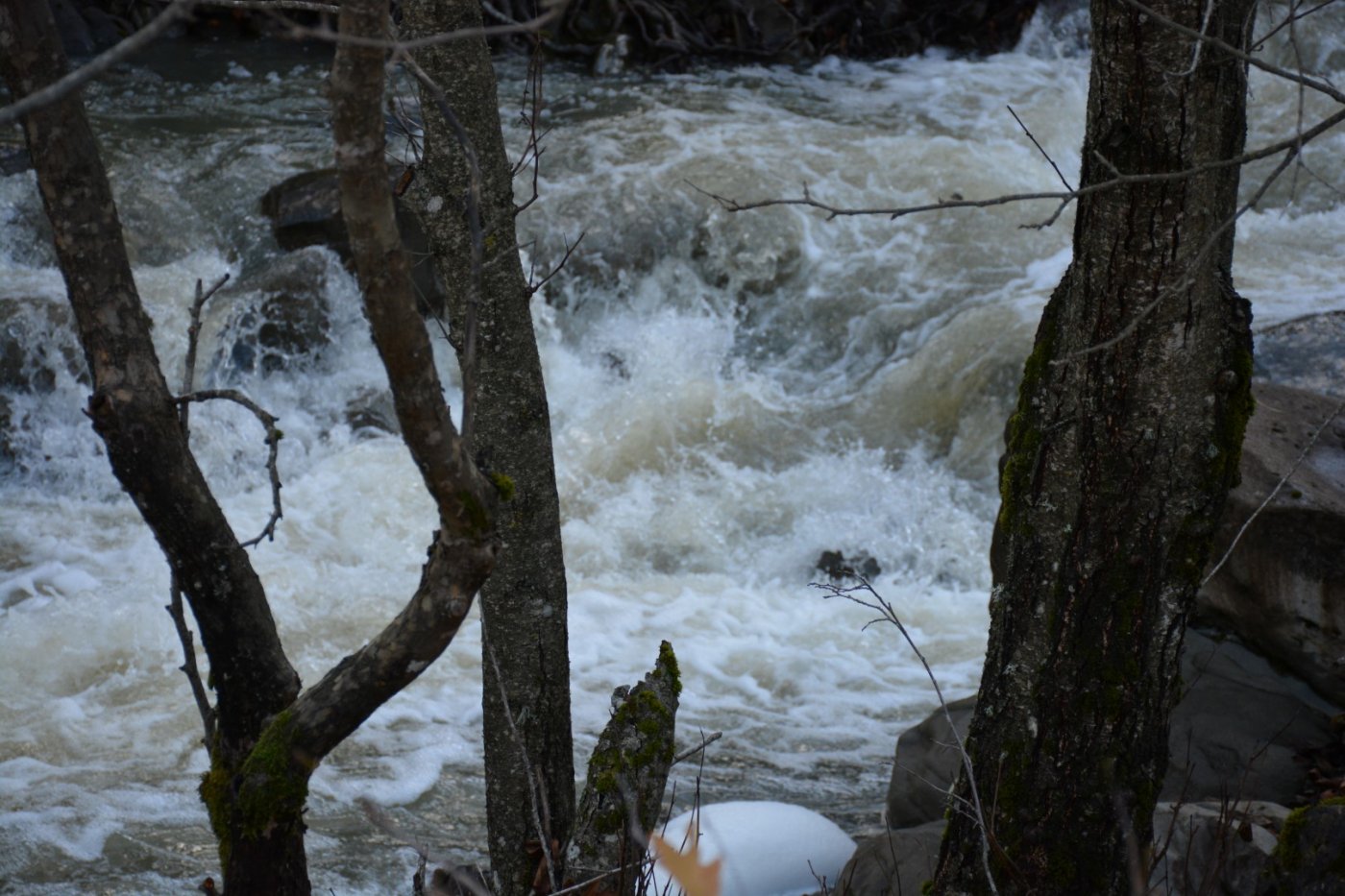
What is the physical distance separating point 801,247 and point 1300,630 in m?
5.68

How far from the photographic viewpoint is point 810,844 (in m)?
3.99

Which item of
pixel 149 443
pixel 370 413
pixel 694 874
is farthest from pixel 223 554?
pixel 370 413

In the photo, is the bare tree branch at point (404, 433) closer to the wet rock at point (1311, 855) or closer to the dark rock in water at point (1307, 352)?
the wet rock at point (1311, 855)

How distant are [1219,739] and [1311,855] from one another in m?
1.56

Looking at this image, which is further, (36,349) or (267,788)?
(36,349)

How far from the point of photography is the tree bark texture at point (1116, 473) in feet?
8.09

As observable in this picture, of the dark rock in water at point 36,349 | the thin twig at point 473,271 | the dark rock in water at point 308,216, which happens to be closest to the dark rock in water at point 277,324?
the dark rock in water at point 308,216

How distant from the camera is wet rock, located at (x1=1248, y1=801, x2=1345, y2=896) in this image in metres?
2.77

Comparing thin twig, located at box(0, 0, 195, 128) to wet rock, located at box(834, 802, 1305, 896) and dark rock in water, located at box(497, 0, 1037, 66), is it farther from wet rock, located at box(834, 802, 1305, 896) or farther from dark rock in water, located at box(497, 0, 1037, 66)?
dark rock in water, located at box(497, 0, 1037, 66)

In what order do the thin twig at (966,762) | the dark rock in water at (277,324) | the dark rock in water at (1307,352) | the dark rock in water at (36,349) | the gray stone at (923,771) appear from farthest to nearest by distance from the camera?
the dark rock in water at (277,324) → the dark rock in water at (36,349) → the dark rock in water at (1307,352) → the gray stone at (923,771) → the thin twig at (966,762)

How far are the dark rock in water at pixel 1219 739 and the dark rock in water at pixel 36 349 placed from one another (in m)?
6.30

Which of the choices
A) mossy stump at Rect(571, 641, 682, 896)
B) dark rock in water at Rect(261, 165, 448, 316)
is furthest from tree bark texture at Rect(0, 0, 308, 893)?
dark rock in water at Rect(261, 165, 448, 316)

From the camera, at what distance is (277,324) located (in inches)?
355

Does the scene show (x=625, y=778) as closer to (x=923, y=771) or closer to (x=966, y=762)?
(x=966, y=762)
